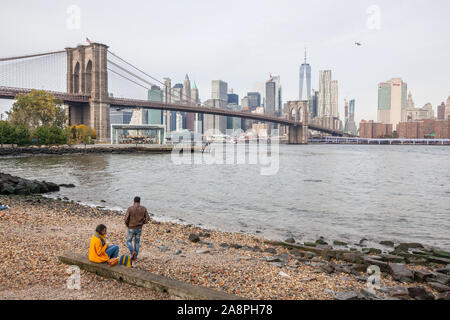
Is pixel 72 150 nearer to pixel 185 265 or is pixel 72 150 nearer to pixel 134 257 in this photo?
pixel 134 257

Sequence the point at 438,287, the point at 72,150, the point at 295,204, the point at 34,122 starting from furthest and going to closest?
1. the point at 34,122
2. the point at 72,150
3. the point at 295,204
4. the point at 438,287

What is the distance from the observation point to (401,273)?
7500mm

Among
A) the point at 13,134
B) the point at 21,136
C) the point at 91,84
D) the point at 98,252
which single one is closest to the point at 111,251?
the point at 98,252

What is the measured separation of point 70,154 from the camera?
5750 centimetres

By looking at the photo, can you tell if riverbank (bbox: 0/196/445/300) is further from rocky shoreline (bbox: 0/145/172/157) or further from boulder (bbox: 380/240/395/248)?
rocky shoreline (bbox: 0/145/172/157)

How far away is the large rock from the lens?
7.36 m

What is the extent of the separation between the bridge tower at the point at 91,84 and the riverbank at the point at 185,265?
68591 millimetres

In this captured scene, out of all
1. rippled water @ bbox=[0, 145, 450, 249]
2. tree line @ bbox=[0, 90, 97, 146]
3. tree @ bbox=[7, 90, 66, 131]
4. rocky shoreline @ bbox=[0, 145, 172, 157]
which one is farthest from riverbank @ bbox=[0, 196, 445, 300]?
tree @ bbox=[7, 90, 66, 131]

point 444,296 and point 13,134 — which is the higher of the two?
point 13,134

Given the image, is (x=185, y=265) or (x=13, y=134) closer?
(x=185, y=265)

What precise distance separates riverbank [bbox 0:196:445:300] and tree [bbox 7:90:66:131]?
186ft

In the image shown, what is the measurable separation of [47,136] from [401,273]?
62.4m

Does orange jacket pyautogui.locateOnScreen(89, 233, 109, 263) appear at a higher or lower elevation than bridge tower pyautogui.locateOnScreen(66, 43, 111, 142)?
lower

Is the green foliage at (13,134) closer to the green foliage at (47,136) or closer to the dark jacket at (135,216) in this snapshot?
the green foliage at (47,136)
